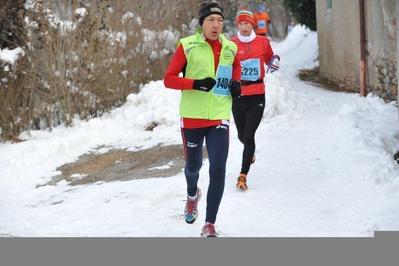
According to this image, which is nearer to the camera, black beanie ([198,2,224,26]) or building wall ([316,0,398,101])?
black beanie ([198,2,224,26])

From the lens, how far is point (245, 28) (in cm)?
755

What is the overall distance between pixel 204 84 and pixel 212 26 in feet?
1.68

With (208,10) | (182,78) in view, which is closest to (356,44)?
(208,10)

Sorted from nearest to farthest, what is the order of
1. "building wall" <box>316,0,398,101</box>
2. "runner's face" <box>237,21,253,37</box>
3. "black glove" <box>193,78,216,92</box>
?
1. "black glove" <box>193,78,216,92</box>
2. "runner's face" <box>237,21,253,37</box>
3. "building wall" <box>316,0,398,101</box>

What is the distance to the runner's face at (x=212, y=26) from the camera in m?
5.72

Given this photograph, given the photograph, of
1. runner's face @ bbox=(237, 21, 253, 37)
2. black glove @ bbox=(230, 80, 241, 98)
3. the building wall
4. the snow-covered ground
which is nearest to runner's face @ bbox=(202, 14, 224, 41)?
black glove @ bbox=(230, 80, 241, 98)

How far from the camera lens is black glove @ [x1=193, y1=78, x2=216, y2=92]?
217 inches

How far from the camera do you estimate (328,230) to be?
20.2ft

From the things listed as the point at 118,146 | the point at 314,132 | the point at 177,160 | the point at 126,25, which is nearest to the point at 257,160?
the point at 177,160

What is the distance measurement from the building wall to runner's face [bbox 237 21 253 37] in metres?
4.80

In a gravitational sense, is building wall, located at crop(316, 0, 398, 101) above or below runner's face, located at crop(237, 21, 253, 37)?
below

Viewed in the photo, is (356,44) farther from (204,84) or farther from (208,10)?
(204,84)

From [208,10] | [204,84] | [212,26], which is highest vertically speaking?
[208,10]

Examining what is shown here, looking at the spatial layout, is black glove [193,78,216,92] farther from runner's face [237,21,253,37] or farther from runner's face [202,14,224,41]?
runner's face [237,21,253,37]
